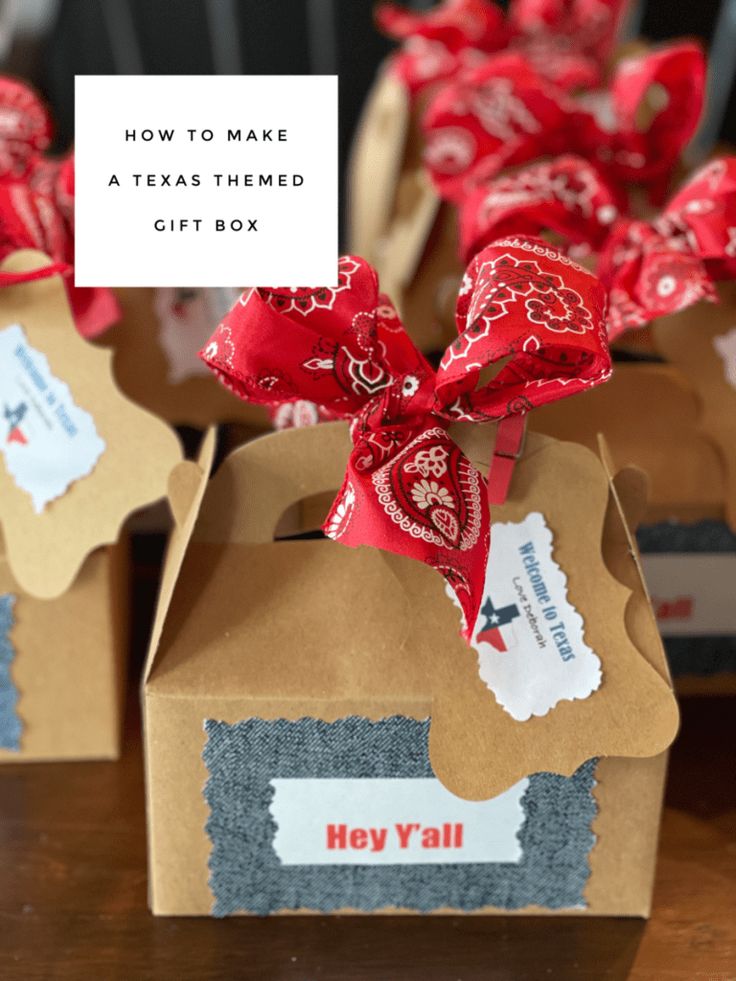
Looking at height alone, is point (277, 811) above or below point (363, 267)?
below

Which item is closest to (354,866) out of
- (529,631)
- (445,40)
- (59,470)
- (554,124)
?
(529,631)

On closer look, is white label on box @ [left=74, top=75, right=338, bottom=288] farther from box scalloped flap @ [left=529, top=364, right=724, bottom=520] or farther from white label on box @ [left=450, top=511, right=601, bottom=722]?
box scalloped flap @ [left=529, top=364, right=724, bottom=520]

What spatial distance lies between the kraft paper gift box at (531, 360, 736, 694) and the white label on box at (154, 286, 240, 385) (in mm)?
240

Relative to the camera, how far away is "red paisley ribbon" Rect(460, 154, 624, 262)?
68 centimetres

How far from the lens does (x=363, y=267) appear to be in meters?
0.49

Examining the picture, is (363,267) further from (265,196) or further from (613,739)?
(613,739)

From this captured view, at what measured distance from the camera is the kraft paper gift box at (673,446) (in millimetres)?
638

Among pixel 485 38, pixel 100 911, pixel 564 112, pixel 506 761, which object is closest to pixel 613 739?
pixel 506 761

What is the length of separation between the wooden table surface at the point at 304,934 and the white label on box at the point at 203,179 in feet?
1.04

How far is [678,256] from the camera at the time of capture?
0.61m

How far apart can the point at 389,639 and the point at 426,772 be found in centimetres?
6

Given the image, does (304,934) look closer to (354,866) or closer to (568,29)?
(354,866)

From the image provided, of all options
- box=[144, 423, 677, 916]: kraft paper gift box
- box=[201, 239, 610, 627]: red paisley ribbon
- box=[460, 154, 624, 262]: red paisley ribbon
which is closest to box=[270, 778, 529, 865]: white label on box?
box=[144, 423, 677, 916]: kraft paper gift box

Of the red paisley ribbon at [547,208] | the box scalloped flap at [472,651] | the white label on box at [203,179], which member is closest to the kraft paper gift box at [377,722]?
the box scalloped flap at [472,651]
